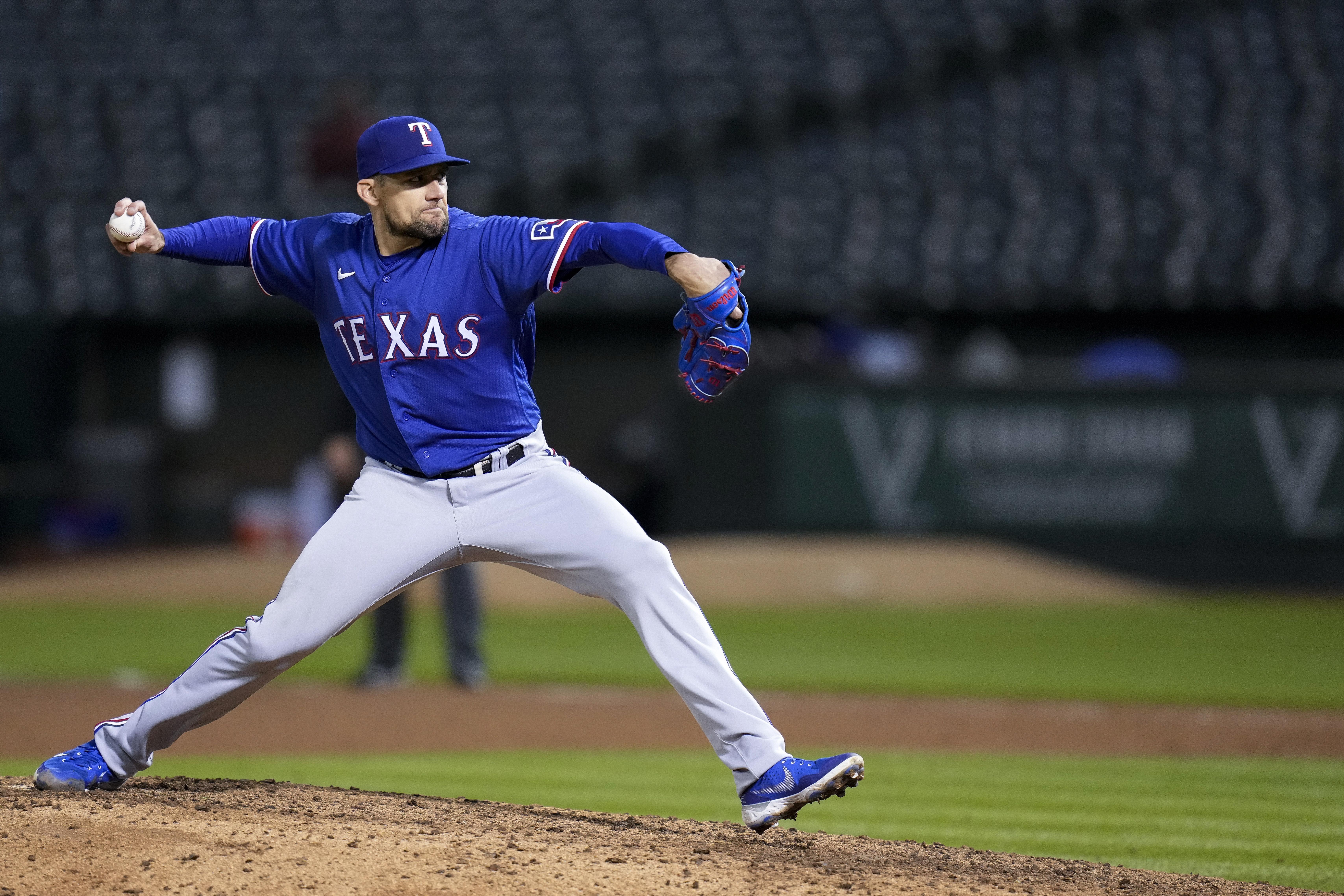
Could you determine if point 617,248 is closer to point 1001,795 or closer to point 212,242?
point 212,242

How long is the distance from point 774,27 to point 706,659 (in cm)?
1895

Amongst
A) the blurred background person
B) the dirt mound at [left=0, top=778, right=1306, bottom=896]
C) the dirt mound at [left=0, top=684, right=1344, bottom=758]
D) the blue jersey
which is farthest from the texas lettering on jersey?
the blurred background person

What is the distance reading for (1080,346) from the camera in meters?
18.4

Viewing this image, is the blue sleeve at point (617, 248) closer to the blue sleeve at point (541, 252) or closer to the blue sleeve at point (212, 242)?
the blue sleeve at point (541, 252)

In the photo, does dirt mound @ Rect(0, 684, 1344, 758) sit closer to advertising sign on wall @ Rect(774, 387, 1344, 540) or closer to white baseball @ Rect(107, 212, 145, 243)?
white baseball @ Rect(107, 212, 145, 243)

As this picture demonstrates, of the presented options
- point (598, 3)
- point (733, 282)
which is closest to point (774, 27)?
point (598, 3)

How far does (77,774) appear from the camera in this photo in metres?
4.20

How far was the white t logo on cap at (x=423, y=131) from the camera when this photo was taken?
4.07 metres

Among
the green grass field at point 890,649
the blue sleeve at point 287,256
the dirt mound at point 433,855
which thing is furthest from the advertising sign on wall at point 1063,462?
the blue sleeve at point 287,256

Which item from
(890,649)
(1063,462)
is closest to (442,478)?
(890,649)

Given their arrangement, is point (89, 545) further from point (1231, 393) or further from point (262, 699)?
point (1231, 393)

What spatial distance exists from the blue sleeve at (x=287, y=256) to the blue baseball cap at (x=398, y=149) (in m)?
0.30

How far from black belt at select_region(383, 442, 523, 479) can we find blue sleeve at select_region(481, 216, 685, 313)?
1.25 feet

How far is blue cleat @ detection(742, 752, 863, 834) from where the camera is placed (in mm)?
3793
